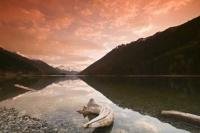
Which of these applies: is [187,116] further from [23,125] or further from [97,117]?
[23,125]

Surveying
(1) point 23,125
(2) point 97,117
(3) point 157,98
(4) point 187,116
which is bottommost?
(1) point 23,125

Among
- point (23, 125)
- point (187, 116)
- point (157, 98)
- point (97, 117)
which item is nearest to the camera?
point (97, 117)

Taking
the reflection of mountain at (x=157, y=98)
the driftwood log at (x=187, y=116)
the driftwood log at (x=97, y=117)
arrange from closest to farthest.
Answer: the driftwood log at (x=97, y=117), the driftwood log at (x=187, y=116), the reflection of mountain at (x=157, y=98)

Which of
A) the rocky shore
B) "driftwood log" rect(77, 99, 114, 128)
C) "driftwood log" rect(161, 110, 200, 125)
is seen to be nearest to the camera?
"driftwood log" rect(77, 99, 114, 128)

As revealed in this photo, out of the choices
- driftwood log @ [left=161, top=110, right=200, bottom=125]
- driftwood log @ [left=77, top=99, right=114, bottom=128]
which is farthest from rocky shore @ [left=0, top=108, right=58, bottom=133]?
driftwood log @ [left=161, top=110, right=200, bottom=125]

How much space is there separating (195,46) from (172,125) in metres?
171

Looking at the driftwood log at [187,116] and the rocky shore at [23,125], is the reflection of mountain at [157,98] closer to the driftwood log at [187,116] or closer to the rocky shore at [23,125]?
the driftwood log at [187,116]

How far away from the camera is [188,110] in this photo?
111 ft

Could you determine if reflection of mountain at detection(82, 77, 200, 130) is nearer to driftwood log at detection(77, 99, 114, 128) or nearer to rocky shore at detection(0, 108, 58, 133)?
driftwood log at detection(77, 99, 114, 128)

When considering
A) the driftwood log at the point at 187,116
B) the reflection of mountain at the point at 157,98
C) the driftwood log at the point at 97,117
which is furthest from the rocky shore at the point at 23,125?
the driftwood log at the point at 187,116

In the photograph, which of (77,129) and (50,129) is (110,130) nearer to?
(77,129)

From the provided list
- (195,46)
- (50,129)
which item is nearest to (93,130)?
(50,129)

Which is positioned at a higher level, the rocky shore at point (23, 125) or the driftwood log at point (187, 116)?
the driftwood log at point (187, 116)

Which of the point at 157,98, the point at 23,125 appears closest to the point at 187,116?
the point at 23,125
